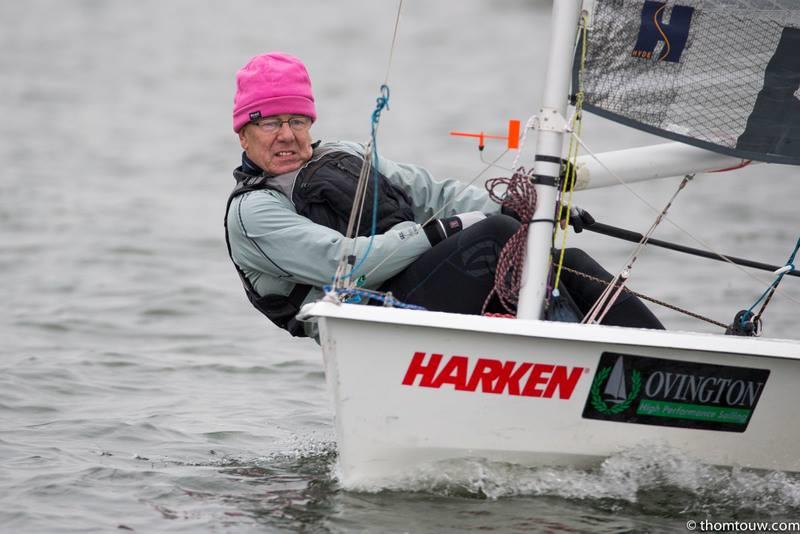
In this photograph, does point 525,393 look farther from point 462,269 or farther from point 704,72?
point 704,72

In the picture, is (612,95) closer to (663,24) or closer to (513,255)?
(663,24)

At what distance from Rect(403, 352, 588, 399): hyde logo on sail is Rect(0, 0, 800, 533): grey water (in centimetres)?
31

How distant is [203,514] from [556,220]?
1.43m

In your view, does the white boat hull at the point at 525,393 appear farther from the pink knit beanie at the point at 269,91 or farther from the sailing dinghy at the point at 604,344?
the pink knit beanie at the point at 269,91

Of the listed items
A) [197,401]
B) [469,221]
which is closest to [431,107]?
[197,401]

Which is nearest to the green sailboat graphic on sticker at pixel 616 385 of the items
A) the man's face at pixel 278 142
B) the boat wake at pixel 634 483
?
the boat wake at pixel 634 483

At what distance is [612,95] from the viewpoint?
3.76 m

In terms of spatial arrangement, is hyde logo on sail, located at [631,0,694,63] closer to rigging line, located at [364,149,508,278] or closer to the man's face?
rigging line, located at [364,149,508,278]

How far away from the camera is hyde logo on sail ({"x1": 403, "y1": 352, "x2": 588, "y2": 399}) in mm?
3447

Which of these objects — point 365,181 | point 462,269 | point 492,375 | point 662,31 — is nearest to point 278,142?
point 365,181

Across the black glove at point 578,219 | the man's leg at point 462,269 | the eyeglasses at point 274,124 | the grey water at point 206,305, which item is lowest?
the grey water at point 206,305

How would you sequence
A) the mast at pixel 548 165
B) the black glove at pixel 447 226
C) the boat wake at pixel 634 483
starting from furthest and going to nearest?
the black glove at pixel 447 226 → the boat wake at pixel 634 483 → the mast at pixel 548 165

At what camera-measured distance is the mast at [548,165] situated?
3.53 meters
